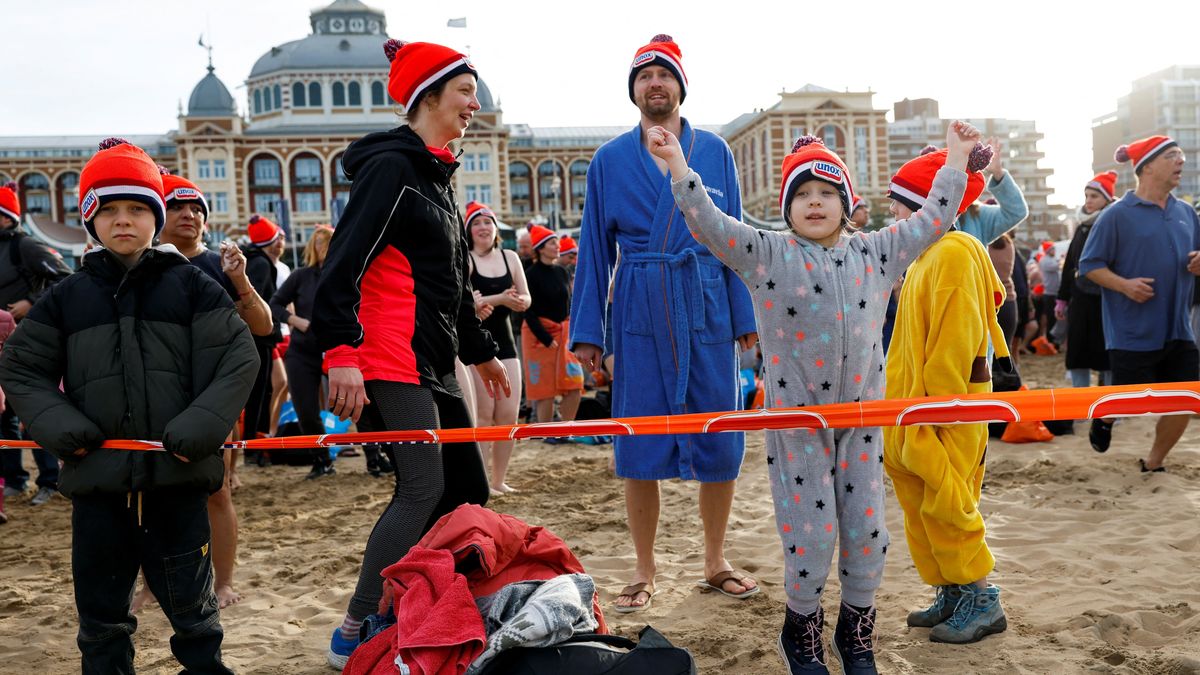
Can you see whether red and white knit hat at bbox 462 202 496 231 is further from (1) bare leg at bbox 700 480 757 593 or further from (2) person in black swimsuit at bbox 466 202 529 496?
(1) bare leg at bbox 700 480 757 593

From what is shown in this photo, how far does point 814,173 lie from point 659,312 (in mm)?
1123

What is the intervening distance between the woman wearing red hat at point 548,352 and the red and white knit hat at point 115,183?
593 centimetres

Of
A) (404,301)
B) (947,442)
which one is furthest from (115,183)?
(947,442)

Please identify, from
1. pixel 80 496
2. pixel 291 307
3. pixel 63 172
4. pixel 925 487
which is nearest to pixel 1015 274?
pixel 291 307

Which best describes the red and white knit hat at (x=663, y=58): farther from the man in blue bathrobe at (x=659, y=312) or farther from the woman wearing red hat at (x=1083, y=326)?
the woman wearing red hat at (x=1083, y=326)

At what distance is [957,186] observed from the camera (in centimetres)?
329

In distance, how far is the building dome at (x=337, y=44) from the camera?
9031cm

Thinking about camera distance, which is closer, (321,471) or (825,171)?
(825,171)

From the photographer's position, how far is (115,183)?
3.31 metres

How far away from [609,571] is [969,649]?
5.96ft

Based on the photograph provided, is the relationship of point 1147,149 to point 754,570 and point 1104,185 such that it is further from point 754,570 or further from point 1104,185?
point 754,570

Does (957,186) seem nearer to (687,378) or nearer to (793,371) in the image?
(793,371)

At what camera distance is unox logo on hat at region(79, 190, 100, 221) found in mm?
3312

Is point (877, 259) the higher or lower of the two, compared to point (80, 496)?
higher
